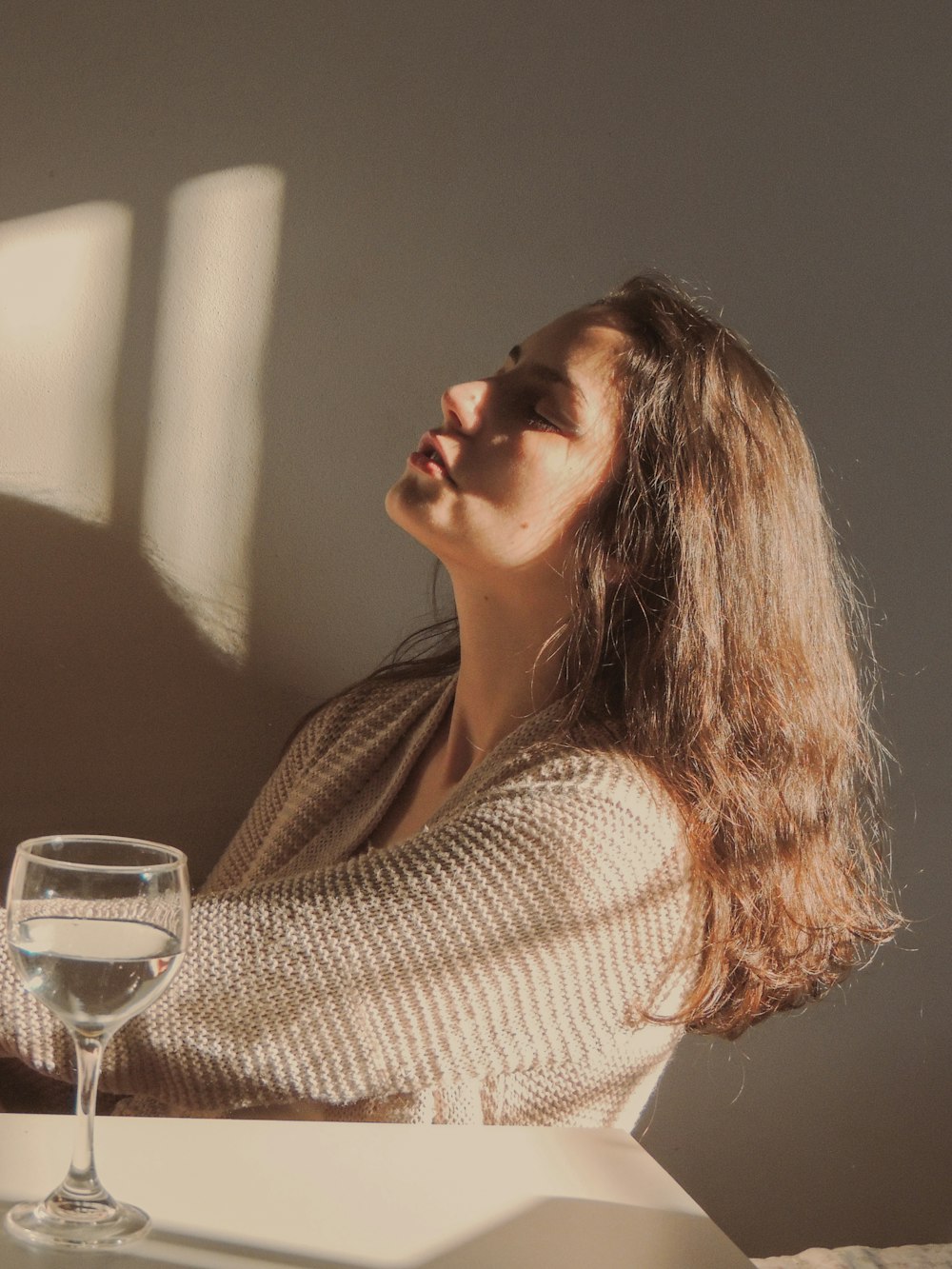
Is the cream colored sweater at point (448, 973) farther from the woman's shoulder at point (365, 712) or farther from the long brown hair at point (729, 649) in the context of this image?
the woman's shoulder at point (365, 712)

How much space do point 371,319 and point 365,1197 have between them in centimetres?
99

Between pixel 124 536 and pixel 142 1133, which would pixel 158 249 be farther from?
pixel 142 1133

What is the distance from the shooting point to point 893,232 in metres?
1.55

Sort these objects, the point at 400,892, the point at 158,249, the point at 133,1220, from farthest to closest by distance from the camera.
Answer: the point at 158,249, the point at 400,892, the point at 133,1220

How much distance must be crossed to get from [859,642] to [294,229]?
0.78 metres

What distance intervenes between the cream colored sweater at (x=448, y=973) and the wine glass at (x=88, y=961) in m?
0.31

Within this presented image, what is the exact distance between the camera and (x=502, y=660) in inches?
53.2

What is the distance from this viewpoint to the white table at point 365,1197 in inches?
26.1

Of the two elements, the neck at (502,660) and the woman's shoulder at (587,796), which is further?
the neck at (502,660)

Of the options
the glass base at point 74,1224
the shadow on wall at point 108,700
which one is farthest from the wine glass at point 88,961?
the shadow on wall at point 108,700

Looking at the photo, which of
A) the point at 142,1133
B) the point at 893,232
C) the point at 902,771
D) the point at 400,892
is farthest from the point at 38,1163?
the point at 893,232

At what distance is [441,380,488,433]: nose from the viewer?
1.28 meters

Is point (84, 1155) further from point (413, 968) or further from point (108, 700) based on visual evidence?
point (108, 700)

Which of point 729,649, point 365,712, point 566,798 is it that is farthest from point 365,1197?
point 365,712
